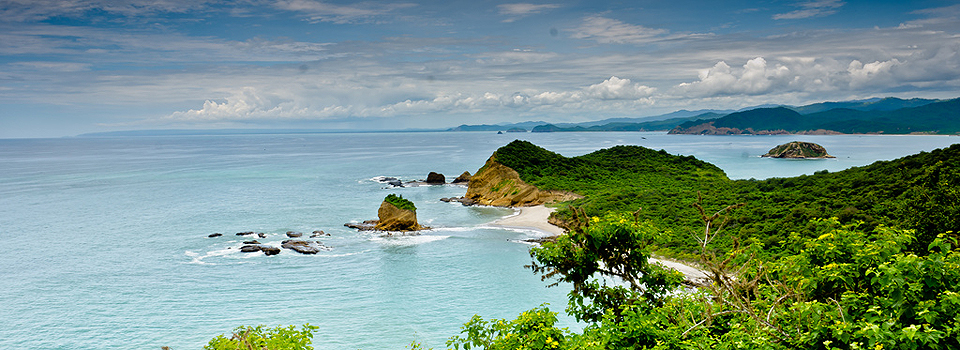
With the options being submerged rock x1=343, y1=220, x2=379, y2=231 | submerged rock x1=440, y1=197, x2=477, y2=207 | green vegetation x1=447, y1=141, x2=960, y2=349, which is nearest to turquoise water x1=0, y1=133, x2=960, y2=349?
submerged rock x1=343, y1=220, x2=379, y2=231

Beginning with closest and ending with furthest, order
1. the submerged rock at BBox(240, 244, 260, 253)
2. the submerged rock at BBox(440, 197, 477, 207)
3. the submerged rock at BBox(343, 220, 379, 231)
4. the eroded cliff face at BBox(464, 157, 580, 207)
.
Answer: the submerged rock at BBox(240, 244, 260, 253), the submerged rock at BBox(343, 220, 379, 231), the eroded cliff face at BBox(464, 157, 580, 207), the submerged rock at BBox(440, 197, 477, 207)

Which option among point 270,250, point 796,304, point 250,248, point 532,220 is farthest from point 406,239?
point 796,304

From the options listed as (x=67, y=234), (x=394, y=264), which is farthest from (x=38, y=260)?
(x=394, y=264)

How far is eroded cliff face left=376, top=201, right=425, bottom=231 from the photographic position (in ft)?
159

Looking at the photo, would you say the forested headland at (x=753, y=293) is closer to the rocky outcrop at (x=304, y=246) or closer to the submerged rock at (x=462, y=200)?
the rocky outcrop at (x=304, y=246)

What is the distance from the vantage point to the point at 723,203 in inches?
1827

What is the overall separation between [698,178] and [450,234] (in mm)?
41406

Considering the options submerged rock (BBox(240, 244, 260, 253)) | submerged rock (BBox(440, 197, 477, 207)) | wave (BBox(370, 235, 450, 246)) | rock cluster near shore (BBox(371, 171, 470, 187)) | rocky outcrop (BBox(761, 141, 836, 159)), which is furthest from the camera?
rocky outcrop (BBox(761, 141, 836, 159))

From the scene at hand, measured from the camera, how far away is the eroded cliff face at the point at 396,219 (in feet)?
159

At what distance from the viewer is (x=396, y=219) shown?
48.5 metres

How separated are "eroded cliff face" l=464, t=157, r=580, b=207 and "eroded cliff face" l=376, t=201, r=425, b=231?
17.6 m

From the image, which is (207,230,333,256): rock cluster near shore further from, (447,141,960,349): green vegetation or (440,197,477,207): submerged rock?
(447,141,960,349): green vegetation

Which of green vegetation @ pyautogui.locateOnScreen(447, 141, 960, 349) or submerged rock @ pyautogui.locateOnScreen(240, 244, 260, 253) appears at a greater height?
green vegetation @ pyautogui.locateOnScreen(447, 141, 960, 349)

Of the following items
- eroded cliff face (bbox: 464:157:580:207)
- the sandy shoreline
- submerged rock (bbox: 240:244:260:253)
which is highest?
eroded cliff face (bbox: 464:157:580:207)
